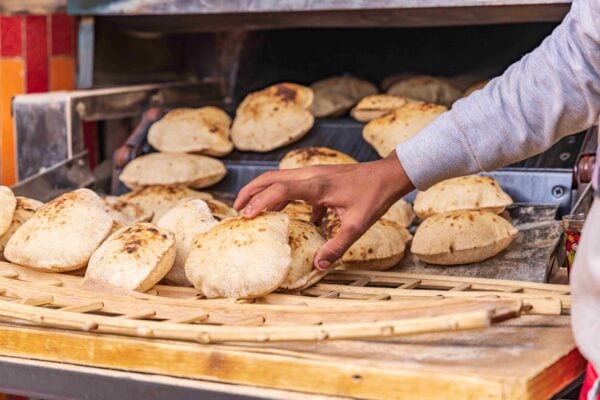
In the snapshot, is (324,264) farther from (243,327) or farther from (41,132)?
(41,132)

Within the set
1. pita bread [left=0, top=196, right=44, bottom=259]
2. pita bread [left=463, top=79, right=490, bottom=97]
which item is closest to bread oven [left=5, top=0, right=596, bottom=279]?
pita bread [left=463, top=79, right=490, bottom=97]

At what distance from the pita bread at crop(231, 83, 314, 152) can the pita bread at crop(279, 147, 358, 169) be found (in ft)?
0.74

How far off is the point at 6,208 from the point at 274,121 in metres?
1.09

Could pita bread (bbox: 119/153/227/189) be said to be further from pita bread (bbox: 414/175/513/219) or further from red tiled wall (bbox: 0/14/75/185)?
pita bread (bbox: 414/175/513/219)

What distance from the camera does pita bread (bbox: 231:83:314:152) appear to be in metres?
3.15

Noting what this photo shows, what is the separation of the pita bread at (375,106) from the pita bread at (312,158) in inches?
15.4

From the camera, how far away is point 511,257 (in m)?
2.38

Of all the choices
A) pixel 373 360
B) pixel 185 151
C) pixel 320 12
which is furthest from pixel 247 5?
pixel 373 360

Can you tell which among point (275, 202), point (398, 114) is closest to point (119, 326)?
point (275, 202)

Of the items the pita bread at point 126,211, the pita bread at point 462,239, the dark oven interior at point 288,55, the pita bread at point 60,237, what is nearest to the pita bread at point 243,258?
the pita bread at point 60,237

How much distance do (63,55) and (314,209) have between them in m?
1.90

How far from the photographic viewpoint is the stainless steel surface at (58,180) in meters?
2.96

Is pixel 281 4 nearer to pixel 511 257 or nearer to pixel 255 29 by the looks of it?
pixel 255 29

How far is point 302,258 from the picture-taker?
2084 mm
